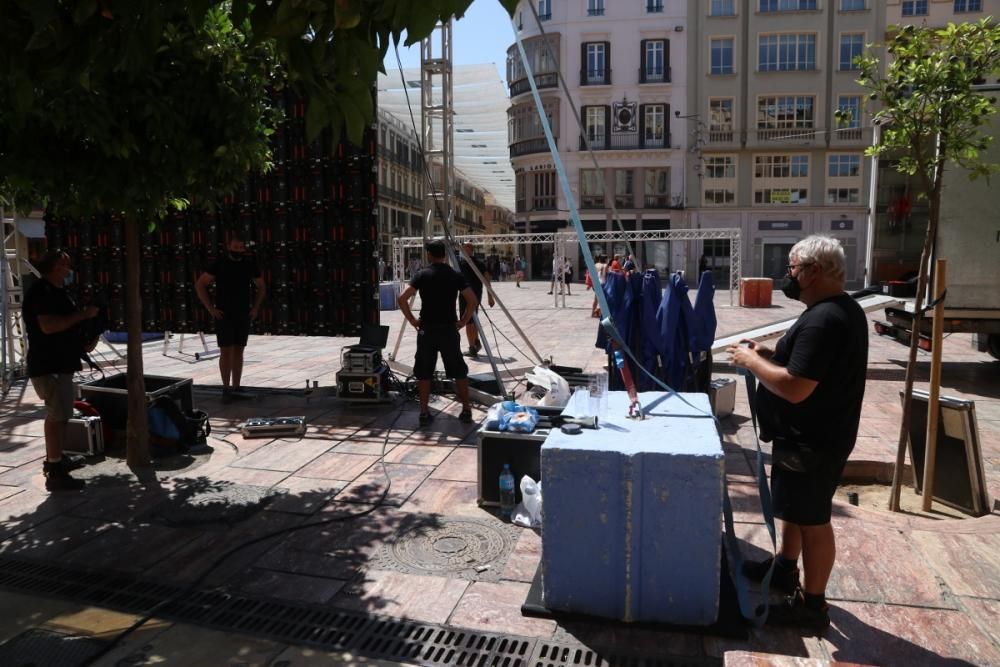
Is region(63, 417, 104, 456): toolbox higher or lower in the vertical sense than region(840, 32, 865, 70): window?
lower

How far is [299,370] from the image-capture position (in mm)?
10469

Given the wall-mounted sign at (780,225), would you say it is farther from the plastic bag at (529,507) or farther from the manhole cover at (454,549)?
the manhole cover at (454,549)

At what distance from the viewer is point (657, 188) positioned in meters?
40.6

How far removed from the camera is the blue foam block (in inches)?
120

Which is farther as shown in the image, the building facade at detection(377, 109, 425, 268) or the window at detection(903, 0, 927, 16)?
the building facade at detection(377, 109, 425, 268)

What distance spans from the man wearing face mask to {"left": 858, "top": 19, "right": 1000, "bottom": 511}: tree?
159 cm

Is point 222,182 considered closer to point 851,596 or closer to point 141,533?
point 141,533

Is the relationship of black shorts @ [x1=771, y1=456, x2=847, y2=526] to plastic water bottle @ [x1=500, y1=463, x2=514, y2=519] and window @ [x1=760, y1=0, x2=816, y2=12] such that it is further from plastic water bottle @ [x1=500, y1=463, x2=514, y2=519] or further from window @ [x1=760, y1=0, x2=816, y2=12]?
window @ [x1=760, y1=0, x2=816, y2=12]

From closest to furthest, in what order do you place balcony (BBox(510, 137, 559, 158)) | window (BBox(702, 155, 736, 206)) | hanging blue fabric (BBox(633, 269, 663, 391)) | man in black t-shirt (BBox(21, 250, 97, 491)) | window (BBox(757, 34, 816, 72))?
man in black t-shirt (BBox(21, 250, 97, 491)) < hanging blue fabric (BBox(633, 269, 663, 391)) < window (BBox(757, 34, 816, 72)) < window (BBox(702, 155, 736, 206)) < balcony (BBox(510, 137, 559, 158))

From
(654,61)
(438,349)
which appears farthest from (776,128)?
(438,349)

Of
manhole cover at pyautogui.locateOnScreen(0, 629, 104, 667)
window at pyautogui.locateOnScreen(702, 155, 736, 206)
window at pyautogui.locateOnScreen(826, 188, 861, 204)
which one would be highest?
window at pyautogui.locateOnScreen(702, 155, 736, 206)

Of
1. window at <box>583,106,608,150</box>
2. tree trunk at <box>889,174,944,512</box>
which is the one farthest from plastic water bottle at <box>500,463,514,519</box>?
window at <box>583,106,608,150</box>

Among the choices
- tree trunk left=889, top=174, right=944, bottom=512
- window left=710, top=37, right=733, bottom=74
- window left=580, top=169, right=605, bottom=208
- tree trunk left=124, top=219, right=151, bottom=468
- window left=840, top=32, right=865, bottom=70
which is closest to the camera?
tree trunk left=889, top=174, right=944, bottom=512

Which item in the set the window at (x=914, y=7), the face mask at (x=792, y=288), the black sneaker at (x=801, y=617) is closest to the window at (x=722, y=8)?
the window at (x=914, y=7)
